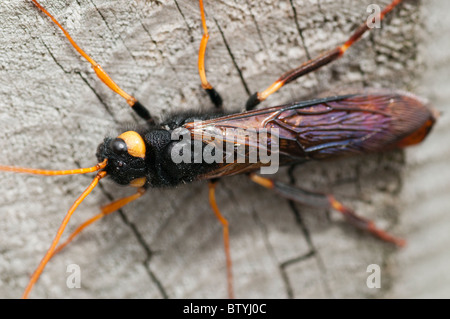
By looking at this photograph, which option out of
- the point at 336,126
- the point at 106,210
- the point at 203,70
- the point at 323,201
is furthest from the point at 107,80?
the point at 323,201

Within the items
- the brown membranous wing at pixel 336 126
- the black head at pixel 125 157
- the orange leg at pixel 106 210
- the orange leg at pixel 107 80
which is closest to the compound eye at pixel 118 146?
the black head at pixel 125 157

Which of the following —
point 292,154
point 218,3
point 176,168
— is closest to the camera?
point 218,3

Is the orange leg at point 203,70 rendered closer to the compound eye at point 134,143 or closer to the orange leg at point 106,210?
the compound eye at point 134,143

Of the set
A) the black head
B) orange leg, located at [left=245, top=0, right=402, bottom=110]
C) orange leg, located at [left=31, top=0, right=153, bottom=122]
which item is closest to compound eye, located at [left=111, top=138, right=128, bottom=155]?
the black head

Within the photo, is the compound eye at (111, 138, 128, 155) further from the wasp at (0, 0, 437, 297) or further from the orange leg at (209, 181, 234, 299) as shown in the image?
the orange leg at (209, 181, 234, 299)

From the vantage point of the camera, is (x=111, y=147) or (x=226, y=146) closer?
(x=111, y=147)
